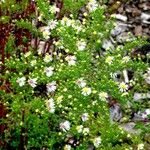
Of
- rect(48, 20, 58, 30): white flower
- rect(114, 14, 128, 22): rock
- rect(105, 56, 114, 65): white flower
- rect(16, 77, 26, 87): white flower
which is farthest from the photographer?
rect(114, 14, 128, 22): rock

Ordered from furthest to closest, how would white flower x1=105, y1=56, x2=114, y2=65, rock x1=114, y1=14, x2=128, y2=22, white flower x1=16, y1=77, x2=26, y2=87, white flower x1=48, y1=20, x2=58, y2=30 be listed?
1. rock x1=114, y1=14, x2=128, y2=22
2. white flower x1=48, y1=20, x2=58, y2=30
3. white flower x1=105, y1=56, x2=114, y2=65
4. white flower x1=16, y1=77, x2=26, y2=87

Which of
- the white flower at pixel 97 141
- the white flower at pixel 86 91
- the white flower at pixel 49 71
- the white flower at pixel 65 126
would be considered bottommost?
the white flower at pixel 97 141

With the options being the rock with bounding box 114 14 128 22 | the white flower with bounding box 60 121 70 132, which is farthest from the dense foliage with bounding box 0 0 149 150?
the rock with bounding box 114 14 128 22

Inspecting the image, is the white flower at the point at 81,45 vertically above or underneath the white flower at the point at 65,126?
above

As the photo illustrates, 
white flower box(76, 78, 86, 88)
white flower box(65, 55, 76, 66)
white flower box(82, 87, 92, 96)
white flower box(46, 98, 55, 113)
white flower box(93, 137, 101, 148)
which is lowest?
white flower box(93, 137, 101, 148)

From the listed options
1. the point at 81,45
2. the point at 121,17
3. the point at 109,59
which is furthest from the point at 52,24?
the point at 121,17

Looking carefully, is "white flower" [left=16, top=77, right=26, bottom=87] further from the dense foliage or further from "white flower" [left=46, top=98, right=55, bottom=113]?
"white flower" [left=46, top=98, right=55, bottom=113]

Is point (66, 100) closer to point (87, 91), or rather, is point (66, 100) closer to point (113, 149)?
point (87, 91)

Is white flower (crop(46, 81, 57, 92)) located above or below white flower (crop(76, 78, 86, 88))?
below

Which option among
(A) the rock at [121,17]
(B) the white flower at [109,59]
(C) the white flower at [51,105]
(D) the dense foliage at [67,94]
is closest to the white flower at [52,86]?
(D) the dense foliage at [67,94]

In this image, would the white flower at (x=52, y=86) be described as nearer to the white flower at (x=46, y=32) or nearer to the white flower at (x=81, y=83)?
the white flower at (x=81, y=83)

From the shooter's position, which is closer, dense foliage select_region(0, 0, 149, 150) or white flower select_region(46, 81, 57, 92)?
dense foliage select_region(0, 0, 149, 150)

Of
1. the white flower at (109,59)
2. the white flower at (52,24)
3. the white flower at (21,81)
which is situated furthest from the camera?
the white flower at (52,24)
